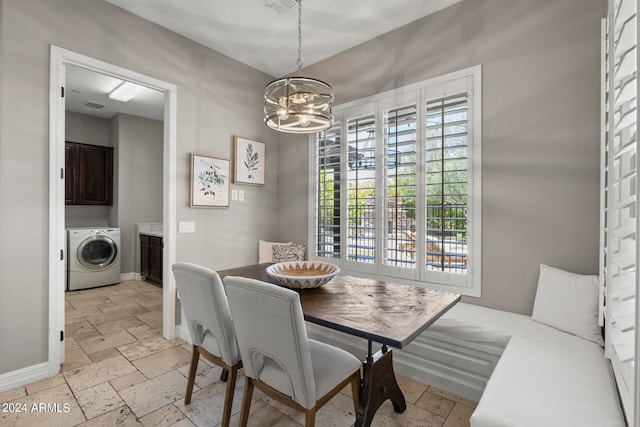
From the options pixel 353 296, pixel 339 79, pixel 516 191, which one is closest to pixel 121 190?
pixel 339 79

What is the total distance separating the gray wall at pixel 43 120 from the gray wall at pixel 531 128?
7.48 feet

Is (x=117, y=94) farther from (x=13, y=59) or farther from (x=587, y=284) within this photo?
(x=587, y=284)

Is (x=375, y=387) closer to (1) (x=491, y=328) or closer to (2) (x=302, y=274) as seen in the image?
(2) (x=302, y=274)

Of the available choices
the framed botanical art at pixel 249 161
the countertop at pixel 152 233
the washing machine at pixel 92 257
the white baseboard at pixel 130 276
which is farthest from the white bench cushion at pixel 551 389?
the white baseboard at pixel 130 276

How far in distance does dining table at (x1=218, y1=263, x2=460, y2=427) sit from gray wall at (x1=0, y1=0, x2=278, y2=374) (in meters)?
1.67

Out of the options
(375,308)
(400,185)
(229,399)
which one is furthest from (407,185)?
(229,399)

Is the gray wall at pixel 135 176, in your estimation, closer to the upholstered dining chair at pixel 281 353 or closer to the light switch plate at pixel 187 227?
the light switch plate at pixel 187 227

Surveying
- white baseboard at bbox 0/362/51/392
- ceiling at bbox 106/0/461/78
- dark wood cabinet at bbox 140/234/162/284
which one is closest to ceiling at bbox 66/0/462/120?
ceiling at bbox 106/0/461/78

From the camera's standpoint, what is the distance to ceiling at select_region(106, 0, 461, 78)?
8.43ft

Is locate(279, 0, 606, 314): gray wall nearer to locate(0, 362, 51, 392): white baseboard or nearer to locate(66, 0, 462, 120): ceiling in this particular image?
locate(66, 0, 462, 120): ceiling

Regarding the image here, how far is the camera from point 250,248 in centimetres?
365

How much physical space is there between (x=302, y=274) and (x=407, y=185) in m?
Result: 1.33

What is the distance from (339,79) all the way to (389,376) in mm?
2894

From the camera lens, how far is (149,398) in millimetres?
2012
